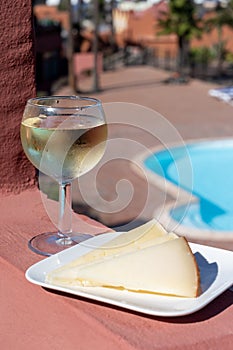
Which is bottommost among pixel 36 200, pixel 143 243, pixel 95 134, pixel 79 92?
pixel 79 92

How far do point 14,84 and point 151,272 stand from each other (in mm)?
938

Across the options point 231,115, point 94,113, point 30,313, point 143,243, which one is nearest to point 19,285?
point 30,313

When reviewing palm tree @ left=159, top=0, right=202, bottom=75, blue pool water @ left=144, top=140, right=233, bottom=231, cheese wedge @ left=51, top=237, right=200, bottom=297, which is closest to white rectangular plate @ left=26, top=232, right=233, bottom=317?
cheese wedge @ left=51, top=237, right=200, bottom=297

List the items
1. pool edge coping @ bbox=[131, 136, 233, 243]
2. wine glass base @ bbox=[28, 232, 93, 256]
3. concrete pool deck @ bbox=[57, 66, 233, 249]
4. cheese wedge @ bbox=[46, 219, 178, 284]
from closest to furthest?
cheese wedge @ bbox=[46, 219, 178, 284] → wine glass base @ bbox=[28, 232, 93, 256] → pool edge coping @ bbox=[131, 136, 233, 243] → concrete pool deck @ bbox=[57, 66, 233, 249]

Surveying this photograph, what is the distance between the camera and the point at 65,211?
148 cm

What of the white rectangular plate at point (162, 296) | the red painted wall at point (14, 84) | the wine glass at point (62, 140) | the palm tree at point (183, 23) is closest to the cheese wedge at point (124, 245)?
the white rectangular plate at point (162, 296)

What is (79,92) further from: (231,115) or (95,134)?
(95,134)

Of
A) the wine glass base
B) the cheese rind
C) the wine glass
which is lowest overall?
the wine glass base

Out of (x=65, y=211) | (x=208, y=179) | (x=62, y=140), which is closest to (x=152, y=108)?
(x=208, y=179)

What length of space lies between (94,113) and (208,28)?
20.4 metres

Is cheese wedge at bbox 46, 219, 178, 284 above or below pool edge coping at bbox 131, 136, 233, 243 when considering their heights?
above

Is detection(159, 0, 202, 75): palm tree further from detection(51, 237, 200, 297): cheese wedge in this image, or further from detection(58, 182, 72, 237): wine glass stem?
detection(51, 237, 200, 297): cheese wedge

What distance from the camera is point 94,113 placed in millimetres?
1368

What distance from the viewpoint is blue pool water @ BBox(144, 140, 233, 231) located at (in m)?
7.23
